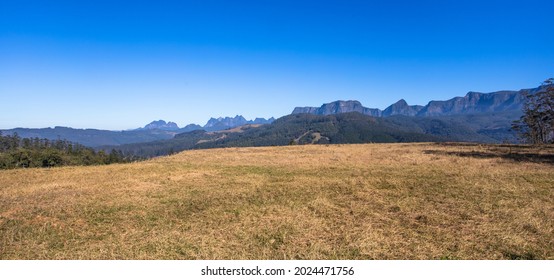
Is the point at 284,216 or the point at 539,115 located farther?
the point at 539,115

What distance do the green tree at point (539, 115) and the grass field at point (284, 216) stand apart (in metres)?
26.2

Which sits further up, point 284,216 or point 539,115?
point 539,115

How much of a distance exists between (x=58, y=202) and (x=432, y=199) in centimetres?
1964

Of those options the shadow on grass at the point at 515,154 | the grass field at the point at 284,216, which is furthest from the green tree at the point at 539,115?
the grass field at the point at 284,216

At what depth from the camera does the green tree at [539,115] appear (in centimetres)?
3903

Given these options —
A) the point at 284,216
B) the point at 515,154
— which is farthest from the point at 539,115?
the point at 284,216

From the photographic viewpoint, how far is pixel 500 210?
12391mm

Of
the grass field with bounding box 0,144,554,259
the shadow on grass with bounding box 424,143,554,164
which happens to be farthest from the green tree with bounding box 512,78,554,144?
the grass field with bounding box 0,144,554,259

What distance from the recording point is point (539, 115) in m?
51.5

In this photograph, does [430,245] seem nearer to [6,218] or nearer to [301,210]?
[301,210]

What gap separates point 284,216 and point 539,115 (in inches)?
2465

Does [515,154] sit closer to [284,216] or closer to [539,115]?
[539,115]

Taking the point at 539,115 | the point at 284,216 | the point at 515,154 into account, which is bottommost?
the point at 284,216
